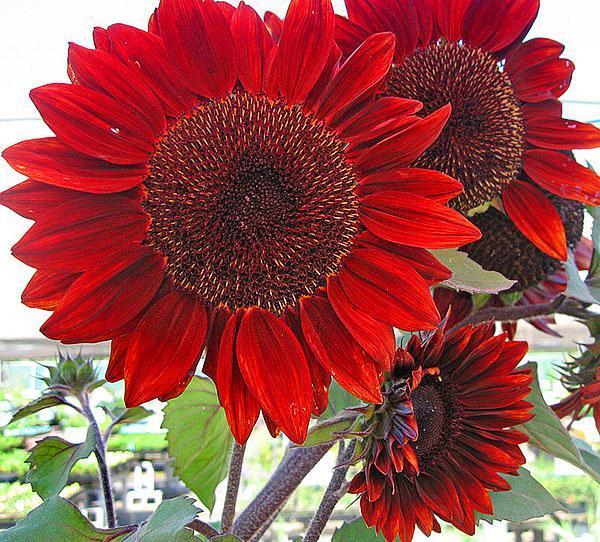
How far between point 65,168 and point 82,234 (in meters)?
0.02

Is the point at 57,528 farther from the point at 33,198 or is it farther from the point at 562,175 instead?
the point at 562,175

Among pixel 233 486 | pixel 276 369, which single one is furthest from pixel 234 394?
pixel 233 486

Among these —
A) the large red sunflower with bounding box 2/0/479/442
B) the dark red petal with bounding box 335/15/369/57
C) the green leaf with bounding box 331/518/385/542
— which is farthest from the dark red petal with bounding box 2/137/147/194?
the green leaf with bounding box 331/518/385/542

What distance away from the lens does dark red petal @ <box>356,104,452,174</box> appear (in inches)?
9.2

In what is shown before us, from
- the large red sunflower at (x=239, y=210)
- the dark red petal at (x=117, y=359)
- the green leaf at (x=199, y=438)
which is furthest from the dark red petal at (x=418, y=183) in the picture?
the green leaf at (x=199, y=438)

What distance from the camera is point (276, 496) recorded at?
1.09ft

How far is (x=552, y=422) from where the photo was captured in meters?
0.31

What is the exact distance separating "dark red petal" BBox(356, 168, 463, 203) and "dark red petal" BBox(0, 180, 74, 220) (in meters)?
0.11

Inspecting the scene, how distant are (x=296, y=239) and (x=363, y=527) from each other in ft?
0.59

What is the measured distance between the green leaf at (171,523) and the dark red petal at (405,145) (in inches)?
5.9

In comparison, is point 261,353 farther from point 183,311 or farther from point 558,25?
point 558,25

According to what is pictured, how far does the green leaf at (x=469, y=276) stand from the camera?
25 centimetres

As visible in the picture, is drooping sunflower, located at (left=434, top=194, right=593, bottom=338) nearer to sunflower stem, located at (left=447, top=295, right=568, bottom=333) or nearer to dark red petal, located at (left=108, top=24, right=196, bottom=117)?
sunflower stem, located at (left=447, top=295, right=568, bottom=333)

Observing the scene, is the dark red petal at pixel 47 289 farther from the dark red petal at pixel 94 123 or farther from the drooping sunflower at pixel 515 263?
the drooping sunflower at pixel 515 263
